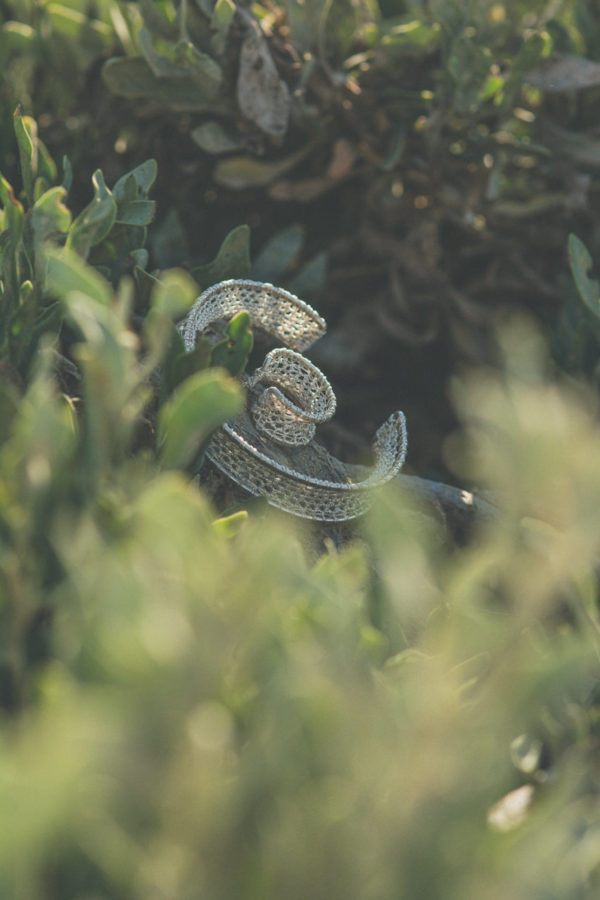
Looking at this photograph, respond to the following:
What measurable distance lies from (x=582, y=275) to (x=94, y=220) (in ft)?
1.53

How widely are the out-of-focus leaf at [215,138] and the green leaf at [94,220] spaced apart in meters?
0.32

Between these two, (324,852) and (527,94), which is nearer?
(324,852)

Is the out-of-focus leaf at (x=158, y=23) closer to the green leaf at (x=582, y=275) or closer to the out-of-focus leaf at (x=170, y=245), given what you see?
the out-of-focus leaf at (x=170, y=245)

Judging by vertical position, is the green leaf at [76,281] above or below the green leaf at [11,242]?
above

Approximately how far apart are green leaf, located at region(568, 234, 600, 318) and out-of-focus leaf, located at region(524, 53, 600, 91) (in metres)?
0.27

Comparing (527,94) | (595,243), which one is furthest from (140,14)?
(595,243)

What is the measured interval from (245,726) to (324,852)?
0.09m

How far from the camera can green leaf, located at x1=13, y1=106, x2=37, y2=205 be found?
766mm

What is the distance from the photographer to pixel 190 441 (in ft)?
1.86

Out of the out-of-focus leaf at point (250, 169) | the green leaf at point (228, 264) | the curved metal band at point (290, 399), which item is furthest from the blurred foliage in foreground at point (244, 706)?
the out-of-focus leaf at point (250, 169)

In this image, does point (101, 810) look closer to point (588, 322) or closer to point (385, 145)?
point (588, 322)

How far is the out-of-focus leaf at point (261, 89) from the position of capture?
98 cm

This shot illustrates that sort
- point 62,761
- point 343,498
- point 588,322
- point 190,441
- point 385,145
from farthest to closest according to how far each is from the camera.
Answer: point 385,145
point 588,322
point 343,498
point 190,441
point 62,761

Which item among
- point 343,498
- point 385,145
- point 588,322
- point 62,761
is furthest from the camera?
point 385,145
